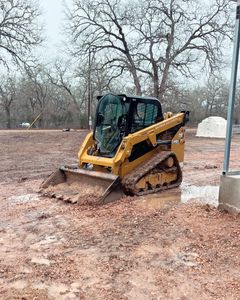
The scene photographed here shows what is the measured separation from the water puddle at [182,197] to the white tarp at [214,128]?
18663mm

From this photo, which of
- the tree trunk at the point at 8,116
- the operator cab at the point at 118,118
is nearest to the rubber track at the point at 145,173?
the operator cab at the point at 118,118

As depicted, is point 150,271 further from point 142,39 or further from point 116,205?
point 142,39

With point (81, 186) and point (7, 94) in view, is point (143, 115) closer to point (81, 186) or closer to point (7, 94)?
point (81, 186)

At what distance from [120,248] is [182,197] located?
9.78ft

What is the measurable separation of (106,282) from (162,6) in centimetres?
2689

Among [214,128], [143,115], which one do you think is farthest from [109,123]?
[214,128]

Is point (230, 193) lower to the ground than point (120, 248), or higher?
higher

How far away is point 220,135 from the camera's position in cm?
2606

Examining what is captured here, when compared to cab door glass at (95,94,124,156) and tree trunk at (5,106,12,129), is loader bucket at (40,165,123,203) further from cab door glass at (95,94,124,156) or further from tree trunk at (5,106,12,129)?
tree trunk at (5,106,12,129)

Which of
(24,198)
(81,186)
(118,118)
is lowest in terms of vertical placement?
(24,198)

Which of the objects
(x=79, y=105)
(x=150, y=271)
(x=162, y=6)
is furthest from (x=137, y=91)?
(x=150, y=271)

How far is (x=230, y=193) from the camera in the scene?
564cm

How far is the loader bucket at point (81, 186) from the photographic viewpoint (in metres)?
6.51

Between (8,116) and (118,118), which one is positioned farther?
(8,116)
